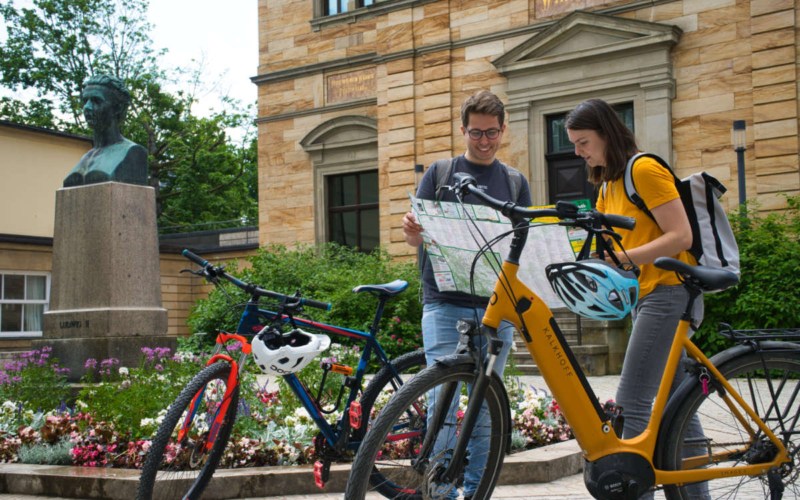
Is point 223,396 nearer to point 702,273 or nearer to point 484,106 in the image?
point 484,106

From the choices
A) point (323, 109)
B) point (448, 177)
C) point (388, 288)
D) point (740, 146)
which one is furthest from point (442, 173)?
point (323, 109)

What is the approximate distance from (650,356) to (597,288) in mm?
643

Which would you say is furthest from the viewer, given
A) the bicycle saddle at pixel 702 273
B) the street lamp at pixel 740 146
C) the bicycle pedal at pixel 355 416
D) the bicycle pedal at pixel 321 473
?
the street lamp at pixel 740 146

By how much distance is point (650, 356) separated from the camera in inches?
127

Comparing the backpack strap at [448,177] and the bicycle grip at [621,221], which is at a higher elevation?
the backpack strap at [448,177]

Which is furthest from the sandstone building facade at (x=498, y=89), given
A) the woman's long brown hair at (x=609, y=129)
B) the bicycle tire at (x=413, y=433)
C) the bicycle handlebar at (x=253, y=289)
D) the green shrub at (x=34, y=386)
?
the bicycle tire at (x=413, y=433)

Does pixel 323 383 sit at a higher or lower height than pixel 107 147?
lower

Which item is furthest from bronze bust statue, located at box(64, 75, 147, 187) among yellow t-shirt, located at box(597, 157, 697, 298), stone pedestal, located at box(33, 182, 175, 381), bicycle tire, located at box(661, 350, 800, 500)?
bicycle tire, located at box(661, 350, 800, 500)

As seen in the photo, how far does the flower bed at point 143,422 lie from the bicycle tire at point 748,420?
1.82m

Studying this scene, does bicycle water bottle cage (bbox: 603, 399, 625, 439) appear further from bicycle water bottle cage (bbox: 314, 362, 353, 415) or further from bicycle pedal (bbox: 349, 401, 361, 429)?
bicycle water bottle cage (bbox: 314, 362, 353, 415)

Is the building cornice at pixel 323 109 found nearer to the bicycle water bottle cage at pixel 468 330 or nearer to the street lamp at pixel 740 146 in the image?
the street lamp at pixel 740 146

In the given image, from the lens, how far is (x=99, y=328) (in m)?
7.77

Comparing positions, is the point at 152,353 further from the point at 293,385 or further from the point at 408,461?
the point at 408,461

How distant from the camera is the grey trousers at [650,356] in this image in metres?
3.23
